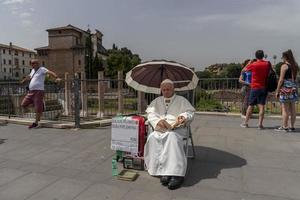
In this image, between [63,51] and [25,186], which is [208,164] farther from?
[63,51]

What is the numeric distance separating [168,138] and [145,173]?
2.32 ft

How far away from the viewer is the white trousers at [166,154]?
3944 millimetres

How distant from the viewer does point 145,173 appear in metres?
4.39

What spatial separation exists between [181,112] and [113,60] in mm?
65268

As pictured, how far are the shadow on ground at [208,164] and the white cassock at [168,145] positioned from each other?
12.3 inches

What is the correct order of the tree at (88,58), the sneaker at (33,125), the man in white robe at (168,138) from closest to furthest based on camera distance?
the man in white robe at (168,138) → the sneaker at (33,125) → the tree at (88,58)

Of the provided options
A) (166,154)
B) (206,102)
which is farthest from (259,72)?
(206,102)

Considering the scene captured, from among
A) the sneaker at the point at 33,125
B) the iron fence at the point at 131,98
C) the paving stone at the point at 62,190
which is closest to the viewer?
the paving stone at the point at 62,190

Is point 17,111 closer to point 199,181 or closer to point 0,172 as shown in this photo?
point 0,172

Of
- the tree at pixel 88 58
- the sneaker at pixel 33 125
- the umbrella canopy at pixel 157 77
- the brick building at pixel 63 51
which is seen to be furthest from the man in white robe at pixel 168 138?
the brick building at pixel 63 51

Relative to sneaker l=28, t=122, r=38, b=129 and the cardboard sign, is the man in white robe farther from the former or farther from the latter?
sneaker l=28, t=122, r=38, b=129

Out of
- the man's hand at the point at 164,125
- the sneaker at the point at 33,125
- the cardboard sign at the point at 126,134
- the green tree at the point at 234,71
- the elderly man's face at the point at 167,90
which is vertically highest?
the green tree at the point at 234,71

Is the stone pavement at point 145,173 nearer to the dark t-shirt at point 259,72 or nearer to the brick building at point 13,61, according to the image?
the dark t-shirt at point 259,72

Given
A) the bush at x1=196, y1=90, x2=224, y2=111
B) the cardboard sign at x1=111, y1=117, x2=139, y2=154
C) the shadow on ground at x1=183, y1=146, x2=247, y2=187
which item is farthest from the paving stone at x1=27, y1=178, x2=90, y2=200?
the bush at x1=196, y1=90, x2=224, y2=111
